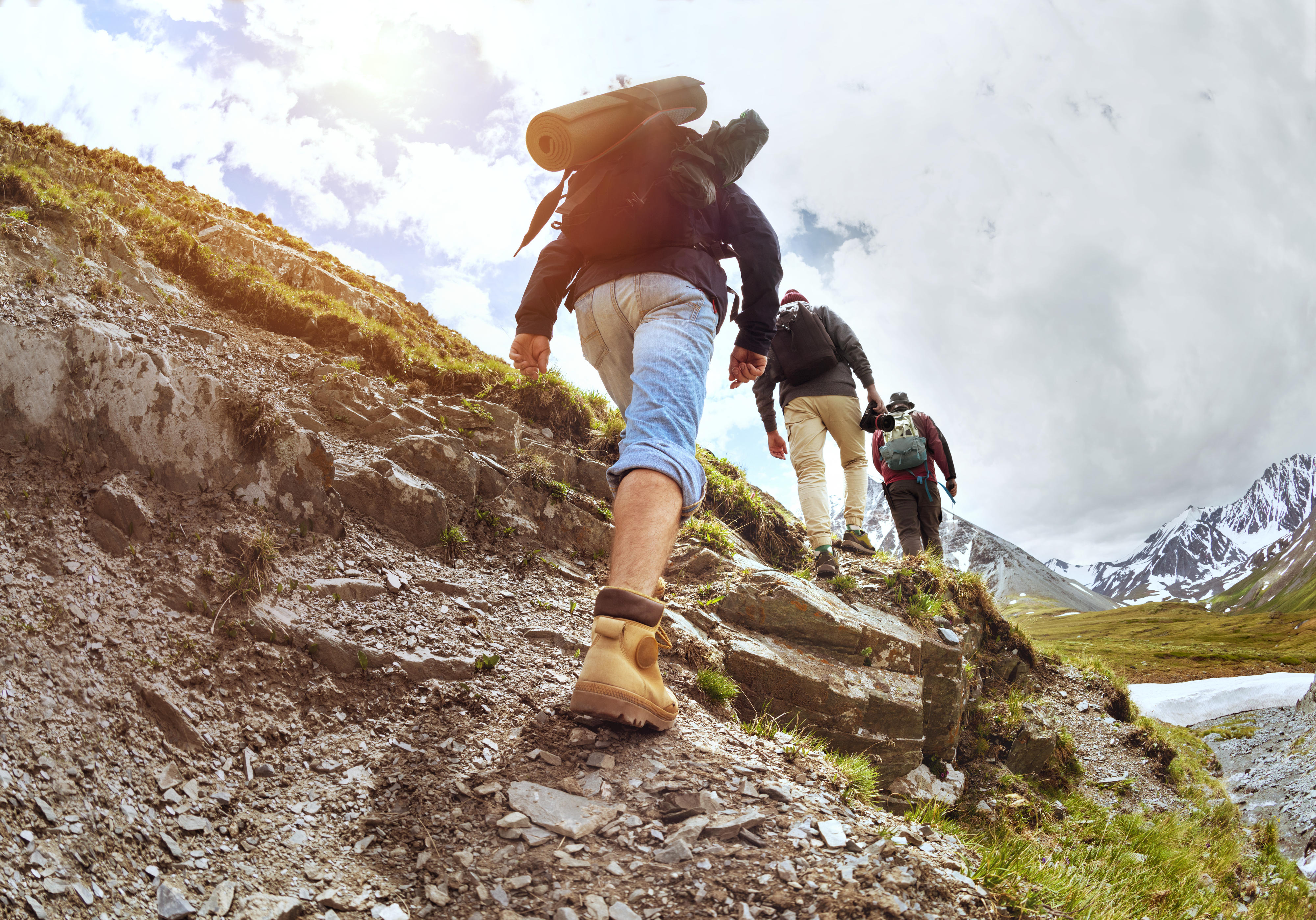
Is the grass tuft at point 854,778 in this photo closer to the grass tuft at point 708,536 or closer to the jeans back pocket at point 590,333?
the jeans back pocket at point 590,333

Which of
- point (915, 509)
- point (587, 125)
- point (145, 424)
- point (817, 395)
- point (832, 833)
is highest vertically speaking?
point (817, 395)

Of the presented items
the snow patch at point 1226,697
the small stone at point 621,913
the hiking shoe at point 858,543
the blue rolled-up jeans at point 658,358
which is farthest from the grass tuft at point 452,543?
the snow patch at point 1226,697

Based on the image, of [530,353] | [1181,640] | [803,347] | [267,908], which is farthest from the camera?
[1181,640]

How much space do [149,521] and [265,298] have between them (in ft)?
13.6

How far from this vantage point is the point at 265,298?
6.57 meters

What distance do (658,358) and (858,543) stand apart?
6270 mm

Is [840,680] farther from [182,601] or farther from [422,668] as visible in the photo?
[182,601]

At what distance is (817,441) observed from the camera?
24.8 ft

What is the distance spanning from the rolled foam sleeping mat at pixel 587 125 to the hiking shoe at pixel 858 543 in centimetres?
627

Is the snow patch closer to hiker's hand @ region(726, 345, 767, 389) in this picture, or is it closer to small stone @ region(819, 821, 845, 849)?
hiker's hand @ region(726, 345, 767, 389)

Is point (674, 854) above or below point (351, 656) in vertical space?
below

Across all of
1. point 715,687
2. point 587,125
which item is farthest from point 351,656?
point 587,125

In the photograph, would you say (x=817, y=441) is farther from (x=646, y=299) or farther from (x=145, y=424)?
(x=145, y=424)

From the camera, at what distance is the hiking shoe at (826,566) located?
7176 mm
